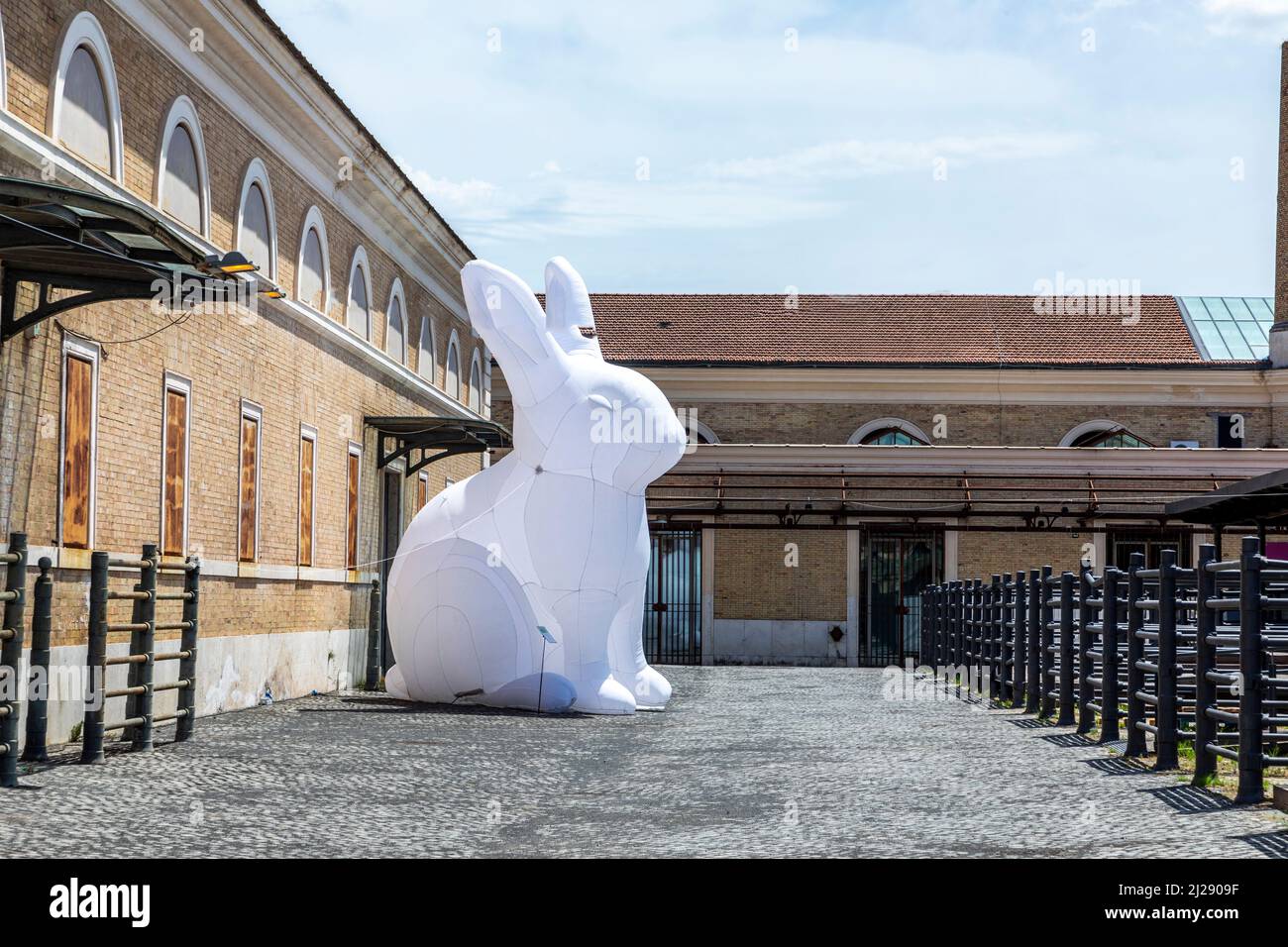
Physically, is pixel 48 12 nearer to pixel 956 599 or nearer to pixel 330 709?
pixel 330 709

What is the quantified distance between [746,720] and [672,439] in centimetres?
292

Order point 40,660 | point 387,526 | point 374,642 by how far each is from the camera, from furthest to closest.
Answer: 1. point 387,526
2. point 374,642
3. point 40,660

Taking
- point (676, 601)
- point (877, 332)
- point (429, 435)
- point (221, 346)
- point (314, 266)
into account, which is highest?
point (877, 332)

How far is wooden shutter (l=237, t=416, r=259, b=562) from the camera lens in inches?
725

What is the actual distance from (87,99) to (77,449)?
2929 millimetres

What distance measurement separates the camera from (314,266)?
21438 millimetres

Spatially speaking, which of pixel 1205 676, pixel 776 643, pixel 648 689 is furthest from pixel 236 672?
pixel 776 643

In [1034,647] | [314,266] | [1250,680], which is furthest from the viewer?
[314,266]

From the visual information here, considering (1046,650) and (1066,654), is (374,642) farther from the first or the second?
(1066,654)

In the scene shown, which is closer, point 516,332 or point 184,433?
point 516,332

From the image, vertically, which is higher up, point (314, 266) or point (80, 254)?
point (314, 266)

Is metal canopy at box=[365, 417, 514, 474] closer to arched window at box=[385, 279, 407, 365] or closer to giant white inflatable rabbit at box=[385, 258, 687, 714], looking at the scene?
arched window at box=[385, 279, 407, 365]
